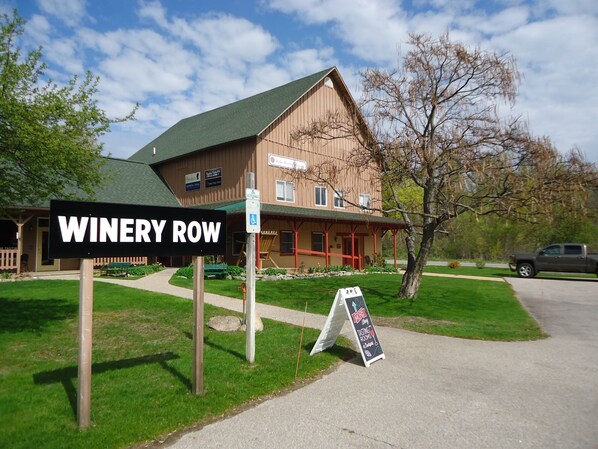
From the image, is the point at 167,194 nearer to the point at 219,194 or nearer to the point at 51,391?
the point at 219,194

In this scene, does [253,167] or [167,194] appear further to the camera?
[167,194]

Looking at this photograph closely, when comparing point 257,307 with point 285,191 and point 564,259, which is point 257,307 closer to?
point 285,191

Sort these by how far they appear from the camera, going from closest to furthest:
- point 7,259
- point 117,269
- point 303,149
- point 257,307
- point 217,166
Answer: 1. point 257,307
2. point 7,259
3. point 117,269
4. point 217,166
5. point 303,149

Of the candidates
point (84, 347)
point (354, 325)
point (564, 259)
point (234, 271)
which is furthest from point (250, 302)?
point (564, 259)

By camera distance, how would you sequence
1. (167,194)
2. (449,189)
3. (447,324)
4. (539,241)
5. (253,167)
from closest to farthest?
(447,324) → (449,189) → (253,167) → (167,194) → (539,241)

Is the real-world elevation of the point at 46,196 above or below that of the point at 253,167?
below

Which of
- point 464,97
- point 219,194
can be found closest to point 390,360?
point 464,97

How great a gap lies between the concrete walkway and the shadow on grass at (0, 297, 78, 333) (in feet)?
16.9

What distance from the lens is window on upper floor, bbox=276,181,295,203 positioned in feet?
78.8

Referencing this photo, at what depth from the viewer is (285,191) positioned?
24344 millimetres

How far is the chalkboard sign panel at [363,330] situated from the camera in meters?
6.75

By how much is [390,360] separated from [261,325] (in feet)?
9.63

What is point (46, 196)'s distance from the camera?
923cm

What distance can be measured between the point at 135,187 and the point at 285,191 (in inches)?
372
